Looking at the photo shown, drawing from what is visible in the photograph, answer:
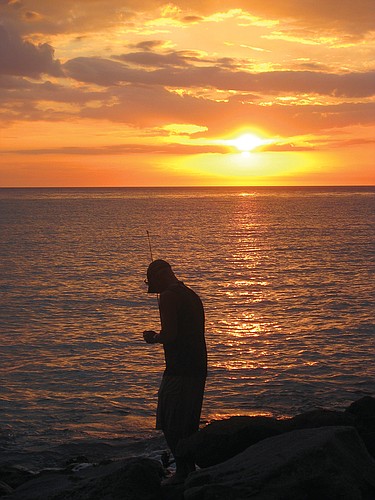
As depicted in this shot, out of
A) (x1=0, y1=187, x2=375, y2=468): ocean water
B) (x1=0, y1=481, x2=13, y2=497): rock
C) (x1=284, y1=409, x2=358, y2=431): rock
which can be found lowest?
(x1=0, y1=187, x2=375, y2=468): ocean water

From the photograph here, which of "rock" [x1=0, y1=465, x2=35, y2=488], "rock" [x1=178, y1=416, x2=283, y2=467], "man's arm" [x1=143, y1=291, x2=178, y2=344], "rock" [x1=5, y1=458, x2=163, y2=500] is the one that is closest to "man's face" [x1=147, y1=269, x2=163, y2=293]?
"man's arm" [x1=143, y1=291, x2=178, y2=344]

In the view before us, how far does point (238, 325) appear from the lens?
21.6 meters

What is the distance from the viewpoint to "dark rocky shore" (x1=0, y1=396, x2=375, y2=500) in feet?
19.9

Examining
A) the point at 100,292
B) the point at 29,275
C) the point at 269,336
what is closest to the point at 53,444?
the point at 269,336

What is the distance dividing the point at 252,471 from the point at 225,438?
154 centimetres

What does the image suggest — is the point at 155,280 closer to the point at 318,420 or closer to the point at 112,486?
the point at 112,486

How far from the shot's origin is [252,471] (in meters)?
6.38

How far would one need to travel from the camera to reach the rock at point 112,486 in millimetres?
6750

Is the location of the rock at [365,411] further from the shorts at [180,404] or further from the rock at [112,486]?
the rock at [112,486]

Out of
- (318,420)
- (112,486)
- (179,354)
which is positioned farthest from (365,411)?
(112,486)

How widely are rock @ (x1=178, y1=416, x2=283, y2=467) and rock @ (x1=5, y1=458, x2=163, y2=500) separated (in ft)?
1.70

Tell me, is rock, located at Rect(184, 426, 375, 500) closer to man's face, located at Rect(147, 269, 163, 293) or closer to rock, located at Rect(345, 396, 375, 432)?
man's face, located at Rect(147, 269, 163, 293)

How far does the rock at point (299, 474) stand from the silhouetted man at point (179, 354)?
101 centimetres

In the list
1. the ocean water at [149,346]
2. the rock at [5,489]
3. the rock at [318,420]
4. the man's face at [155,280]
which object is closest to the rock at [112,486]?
the rock at [5,489]
